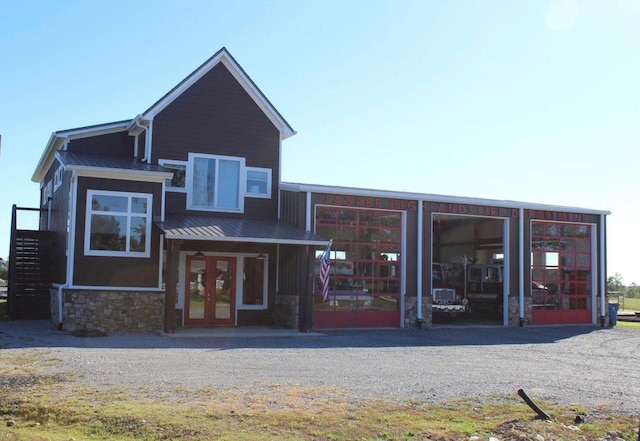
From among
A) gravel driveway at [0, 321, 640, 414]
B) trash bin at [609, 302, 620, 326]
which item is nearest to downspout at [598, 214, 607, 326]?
trash bin at [609, 302, 620, 326]

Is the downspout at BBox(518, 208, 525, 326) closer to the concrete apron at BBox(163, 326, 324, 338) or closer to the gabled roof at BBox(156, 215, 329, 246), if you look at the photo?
the gabled roof at BBox(156, 215, 329, 246)

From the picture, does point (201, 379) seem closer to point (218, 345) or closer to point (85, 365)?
point (85, 365)

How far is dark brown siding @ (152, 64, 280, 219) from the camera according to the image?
839 inches

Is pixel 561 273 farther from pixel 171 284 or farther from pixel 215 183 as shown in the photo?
pixel 171 284

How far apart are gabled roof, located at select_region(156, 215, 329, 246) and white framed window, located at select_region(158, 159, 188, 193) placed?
37.8 inches

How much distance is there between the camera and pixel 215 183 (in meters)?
21.8

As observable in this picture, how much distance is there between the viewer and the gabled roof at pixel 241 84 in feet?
69.8

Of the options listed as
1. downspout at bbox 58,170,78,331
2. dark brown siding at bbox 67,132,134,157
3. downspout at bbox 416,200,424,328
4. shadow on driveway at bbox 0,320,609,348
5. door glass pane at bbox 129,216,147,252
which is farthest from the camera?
downspout at bbox 416,200,424,328

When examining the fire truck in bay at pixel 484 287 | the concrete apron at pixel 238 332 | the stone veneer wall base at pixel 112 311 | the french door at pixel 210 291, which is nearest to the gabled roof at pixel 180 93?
the french door at pixel 210 291

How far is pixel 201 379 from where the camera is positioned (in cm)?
1114

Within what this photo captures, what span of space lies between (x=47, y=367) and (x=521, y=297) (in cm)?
1770

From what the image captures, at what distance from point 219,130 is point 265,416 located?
1474 cm

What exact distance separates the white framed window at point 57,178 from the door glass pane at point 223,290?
6072mm

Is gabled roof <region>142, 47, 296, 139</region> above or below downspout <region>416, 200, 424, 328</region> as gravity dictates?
above
